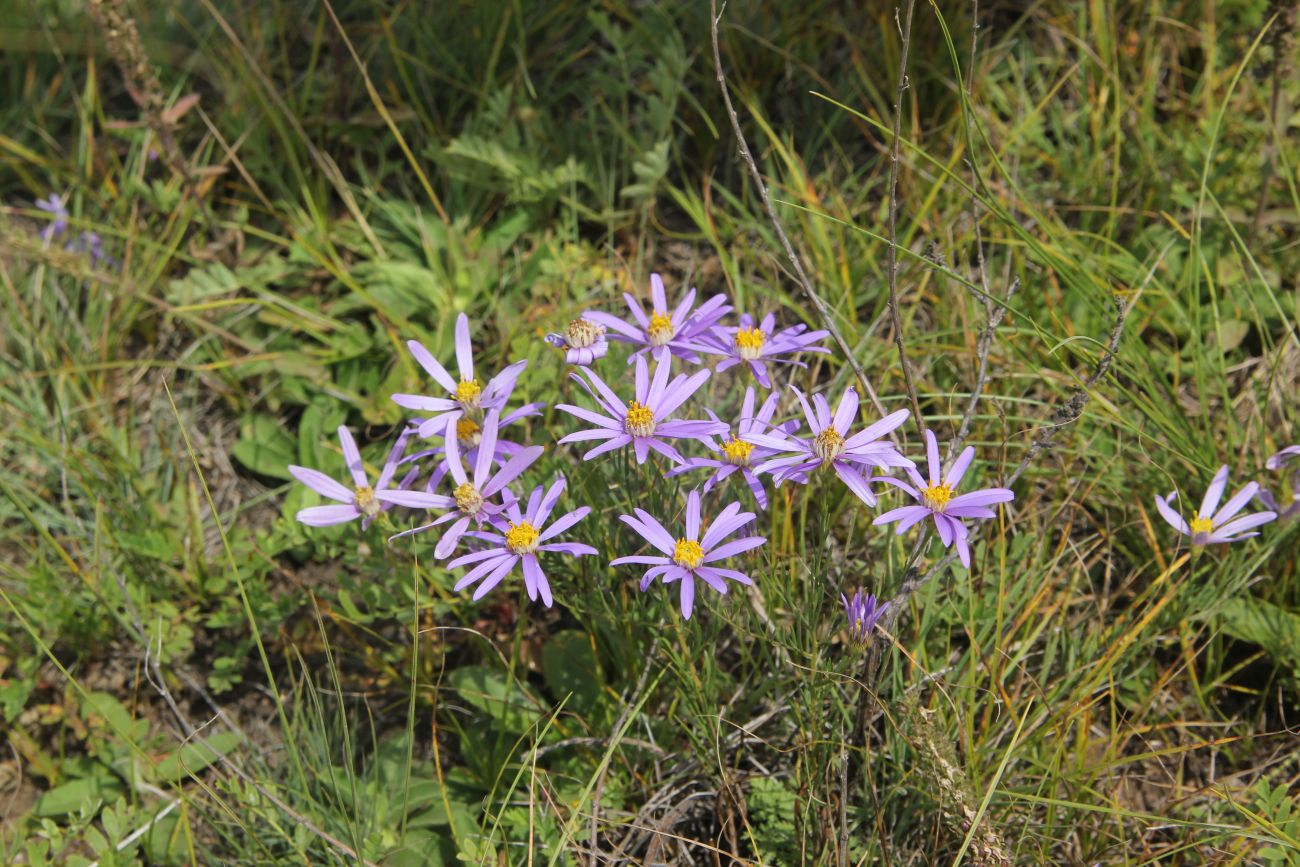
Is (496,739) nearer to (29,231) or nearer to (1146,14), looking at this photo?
(29,231)

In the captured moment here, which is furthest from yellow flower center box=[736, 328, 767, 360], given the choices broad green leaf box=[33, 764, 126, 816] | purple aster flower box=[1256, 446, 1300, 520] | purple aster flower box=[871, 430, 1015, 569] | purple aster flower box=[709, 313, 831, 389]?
broad green leaf box=[33, 764, 126, 816]

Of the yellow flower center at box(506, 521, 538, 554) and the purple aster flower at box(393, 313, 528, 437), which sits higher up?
the purple aster flower at box(393, 313, 528, 437)

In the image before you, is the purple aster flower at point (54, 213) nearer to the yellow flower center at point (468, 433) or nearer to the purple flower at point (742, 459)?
the yellow flower center at point (468, 433)

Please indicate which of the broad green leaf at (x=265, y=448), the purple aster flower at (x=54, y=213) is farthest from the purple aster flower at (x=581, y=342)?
the purple aster flower at (x=54, y=213)

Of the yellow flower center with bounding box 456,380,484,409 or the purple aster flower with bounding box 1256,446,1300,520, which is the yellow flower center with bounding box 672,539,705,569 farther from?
the purple aster flower with bounding box 1256,446,1300,520

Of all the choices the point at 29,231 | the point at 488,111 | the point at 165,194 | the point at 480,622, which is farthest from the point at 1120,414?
the point at 29,231

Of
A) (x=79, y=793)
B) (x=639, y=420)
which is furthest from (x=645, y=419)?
(x=79, y=793)

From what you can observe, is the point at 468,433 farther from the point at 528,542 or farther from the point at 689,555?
the point at 689,555
